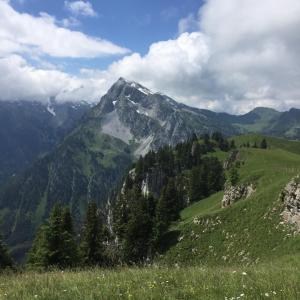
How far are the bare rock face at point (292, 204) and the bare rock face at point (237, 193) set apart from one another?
2604cm

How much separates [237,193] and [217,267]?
75727 mm

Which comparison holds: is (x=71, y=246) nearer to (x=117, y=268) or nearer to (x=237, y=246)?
(x=237, y=246)

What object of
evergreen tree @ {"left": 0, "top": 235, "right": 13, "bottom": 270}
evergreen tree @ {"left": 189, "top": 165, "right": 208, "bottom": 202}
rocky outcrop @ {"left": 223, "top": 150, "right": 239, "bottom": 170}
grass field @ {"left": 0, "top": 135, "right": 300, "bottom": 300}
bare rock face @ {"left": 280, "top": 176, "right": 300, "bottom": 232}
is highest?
rocky outcrop @ {"left": 223, "top": 150, "right": 239, "bottom": 170}

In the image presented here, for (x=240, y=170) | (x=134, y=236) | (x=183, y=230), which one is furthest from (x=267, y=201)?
(x=240, y=170)

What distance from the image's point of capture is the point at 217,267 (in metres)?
15.8

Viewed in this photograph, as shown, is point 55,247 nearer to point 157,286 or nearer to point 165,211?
point 157,286

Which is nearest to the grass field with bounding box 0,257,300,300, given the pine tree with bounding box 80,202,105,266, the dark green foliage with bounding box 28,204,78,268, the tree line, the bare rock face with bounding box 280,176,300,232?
A: the tree line

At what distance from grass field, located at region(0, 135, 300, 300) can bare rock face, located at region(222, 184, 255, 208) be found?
2225 millimetres

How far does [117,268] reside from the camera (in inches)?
581

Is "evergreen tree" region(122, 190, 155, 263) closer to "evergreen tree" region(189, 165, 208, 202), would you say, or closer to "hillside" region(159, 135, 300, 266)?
"hillside" region(159, 135, 300, 266)

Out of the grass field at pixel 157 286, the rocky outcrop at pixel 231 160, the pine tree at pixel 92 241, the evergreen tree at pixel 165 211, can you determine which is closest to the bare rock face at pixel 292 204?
the pine tree at pixel 92 241

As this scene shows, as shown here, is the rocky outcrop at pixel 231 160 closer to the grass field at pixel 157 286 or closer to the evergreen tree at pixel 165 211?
the evergreen tree at pixel 165 211

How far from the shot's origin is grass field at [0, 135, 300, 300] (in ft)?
33.0

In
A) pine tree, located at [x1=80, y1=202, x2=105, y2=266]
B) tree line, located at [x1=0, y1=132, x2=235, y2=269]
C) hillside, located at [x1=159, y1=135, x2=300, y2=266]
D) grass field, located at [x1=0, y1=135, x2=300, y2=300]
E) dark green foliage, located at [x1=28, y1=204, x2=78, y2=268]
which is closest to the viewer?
grass field, located at [x1=0, y1=135, x2=300, y2=300]
